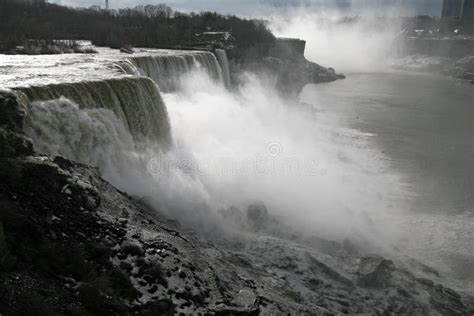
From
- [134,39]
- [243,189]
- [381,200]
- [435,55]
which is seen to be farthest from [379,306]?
[435,55]

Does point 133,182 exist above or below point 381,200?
above

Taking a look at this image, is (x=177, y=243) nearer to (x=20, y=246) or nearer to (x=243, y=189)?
(x=20, y=246)

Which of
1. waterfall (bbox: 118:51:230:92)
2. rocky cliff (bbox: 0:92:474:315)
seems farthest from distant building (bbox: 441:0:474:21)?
rocky cliff (bbox: 0:92:474:315)

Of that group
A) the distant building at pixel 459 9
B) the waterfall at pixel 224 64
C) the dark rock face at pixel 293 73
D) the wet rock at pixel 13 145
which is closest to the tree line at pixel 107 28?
the dark rock face at pixel 293 73

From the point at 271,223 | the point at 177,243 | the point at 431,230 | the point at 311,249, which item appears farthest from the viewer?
the point at 431,230

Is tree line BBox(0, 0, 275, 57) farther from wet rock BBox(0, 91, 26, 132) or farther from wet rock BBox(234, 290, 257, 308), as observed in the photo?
wet rock BBox(234, 290, 257, 308)

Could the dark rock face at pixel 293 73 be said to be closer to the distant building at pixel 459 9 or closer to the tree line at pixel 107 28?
the tree line at pixel 107 28

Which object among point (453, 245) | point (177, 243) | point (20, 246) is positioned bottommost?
point (453, 245)
